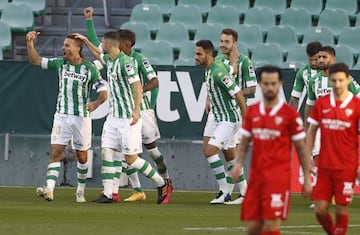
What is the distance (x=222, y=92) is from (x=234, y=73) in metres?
0.69

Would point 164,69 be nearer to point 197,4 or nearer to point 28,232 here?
point 197,4

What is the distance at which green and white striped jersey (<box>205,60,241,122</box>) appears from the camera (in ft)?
51.5

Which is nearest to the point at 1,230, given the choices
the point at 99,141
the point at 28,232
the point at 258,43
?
the point at 28,232

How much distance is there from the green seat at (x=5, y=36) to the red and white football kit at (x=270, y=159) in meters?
13.5

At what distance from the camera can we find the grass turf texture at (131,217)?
12.3 meters

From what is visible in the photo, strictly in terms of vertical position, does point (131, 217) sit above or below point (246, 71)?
below

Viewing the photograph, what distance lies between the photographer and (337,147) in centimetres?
1117

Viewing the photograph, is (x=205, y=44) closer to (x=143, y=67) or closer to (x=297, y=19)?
(x=143, y=67)

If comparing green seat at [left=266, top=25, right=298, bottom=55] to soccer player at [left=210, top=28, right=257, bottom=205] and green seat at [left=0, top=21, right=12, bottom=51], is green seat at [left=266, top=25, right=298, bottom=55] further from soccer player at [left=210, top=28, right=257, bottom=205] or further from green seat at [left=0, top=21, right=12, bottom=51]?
soccer player at [left=210, top=28, right=257, bottom=205]

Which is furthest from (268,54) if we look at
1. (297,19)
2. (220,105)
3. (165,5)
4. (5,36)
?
(220,105)

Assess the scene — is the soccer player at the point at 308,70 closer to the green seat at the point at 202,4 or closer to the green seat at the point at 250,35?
the green seat at the point at 250,35

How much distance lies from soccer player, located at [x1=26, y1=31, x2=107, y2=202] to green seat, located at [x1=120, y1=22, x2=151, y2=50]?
22.5 ft

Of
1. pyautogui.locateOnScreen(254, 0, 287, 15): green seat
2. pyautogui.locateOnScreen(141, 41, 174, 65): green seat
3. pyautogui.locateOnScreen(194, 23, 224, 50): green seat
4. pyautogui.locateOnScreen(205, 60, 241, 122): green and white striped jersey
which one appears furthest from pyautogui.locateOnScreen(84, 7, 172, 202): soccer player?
pyautogui.locateOnScreen(254, 0, 287, 15): green seat

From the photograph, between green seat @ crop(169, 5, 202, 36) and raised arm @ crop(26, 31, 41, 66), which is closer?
raised arm @ crop(26, 31, 41, 66)
